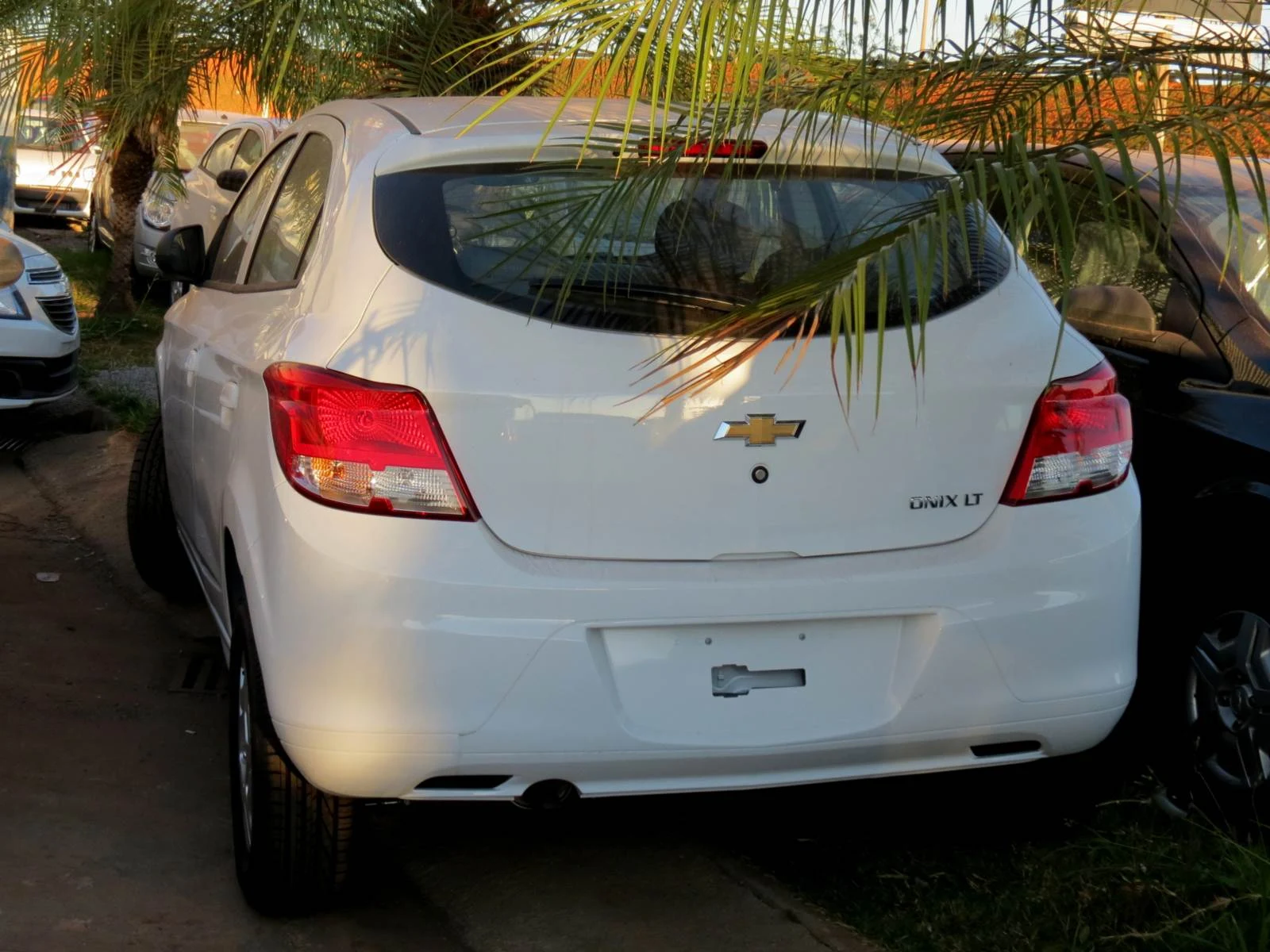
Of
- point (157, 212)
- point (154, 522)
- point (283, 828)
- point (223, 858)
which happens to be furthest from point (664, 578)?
point (157, 212)

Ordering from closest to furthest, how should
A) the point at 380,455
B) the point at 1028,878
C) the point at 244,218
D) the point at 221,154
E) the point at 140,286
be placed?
the point at 380,455
the point at 1028,878
the point at 244,218
the point at 221,154
the point at 140,286

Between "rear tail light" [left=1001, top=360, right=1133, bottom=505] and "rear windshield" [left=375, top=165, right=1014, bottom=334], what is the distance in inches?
11.4

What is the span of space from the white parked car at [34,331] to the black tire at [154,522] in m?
2.41

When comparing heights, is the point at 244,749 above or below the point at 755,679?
below

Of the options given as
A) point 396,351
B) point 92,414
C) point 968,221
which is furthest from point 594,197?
point 92,414

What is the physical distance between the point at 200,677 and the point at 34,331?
3504 mm

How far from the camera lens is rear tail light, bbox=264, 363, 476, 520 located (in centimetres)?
291

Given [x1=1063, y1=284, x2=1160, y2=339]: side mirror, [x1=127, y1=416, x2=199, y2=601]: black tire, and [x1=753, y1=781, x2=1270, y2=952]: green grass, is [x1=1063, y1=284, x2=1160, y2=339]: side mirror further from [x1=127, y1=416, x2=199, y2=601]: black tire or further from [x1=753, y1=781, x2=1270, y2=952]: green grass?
[x1=127, y1=416, x2=199, y2=601]: black tire

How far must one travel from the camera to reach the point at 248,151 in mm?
12102

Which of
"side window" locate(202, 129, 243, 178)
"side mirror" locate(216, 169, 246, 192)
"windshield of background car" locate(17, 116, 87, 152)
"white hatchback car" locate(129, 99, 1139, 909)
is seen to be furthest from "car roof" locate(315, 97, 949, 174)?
"side window" locate(202, 129, 243, 178)

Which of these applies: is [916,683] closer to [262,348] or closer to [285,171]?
[262,348]

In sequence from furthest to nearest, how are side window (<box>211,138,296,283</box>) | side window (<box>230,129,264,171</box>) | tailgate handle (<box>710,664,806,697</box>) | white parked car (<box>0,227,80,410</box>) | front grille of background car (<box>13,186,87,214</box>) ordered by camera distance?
1. front grille of background car (<box>13,186,87,214</box>)
2. side window (<box>230,129,264,171</box>)
3. white parked car (<box>0,227,80,410</box>)
4. side window (<box>211,138,296,283</box>)
5. tailgate handle (<box>710,664,806,697</box>)

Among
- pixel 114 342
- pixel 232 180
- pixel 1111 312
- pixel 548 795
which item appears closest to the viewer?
pixel 548 795

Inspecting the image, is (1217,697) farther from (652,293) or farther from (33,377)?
(33,377)
